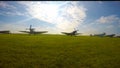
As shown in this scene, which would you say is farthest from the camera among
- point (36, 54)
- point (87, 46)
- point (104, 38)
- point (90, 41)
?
point (104, 38)

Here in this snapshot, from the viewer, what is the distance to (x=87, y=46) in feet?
45.3

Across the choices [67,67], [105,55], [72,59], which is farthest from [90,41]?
[67,67]

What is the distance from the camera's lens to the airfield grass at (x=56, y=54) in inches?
403

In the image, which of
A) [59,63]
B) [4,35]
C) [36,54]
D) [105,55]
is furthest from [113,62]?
[4,35]

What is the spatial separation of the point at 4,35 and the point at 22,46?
382 centimetres

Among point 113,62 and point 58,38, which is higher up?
point 58,38

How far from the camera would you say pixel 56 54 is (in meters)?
11.6

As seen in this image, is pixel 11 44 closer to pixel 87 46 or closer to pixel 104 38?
pixel 87 46

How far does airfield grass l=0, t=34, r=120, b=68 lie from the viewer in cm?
1024

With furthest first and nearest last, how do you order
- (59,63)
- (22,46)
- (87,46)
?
(87,46) < (22,46) < (59,63)

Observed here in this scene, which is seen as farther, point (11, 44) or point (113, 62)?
point (11, 44)

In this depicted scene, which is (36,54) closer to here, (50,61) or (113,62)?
(50,61)

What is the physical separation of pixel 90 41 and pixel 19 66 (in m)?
7.24

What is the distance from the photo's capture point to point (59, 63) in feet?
34.1
